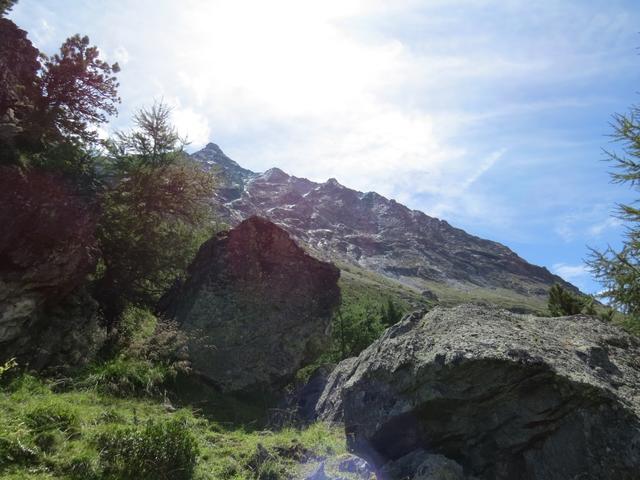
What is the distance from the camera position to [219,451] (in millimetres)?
9344

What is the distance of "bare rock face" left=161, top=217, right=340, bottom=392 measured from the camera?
53.7 ft

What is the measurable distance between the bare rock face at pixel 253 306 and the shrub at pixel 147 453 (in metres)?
7.64

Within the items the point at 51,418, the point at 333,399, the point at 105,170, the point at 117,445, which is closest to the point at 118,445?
the point at 117,445

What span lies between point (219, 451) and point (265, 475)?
4.60 ft

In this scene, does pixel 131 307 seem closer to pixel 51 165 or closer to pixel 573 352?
pixel 51 165

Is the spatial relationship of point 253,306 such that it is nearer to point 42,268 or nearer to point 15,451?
point 42,268

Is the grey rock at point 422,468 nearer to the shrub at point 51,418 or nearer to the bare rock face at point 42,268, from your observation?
the shrub at point 51,418

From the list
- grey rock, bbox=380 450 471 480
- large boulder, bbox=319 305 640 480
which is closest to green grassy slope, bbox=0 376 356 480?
grey rock, bbox=380 450 471 480

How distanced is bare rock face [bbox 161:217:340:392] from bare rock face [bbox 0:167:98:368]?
3931mm

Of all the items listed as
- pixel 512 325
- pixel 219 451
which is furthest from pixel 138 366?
pixel 512 325

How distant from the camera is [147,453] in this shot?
24.6 feet

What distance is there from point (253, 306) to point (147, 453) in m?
10.6

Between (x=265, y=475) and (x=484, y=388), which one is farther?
(x=484, y=388)

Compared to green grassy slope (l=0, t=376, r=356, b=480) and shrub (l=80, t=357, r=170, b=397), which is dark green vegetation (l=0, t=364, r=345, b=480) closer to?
green grassy slope (l=0, t=376, r=356, b=480)
